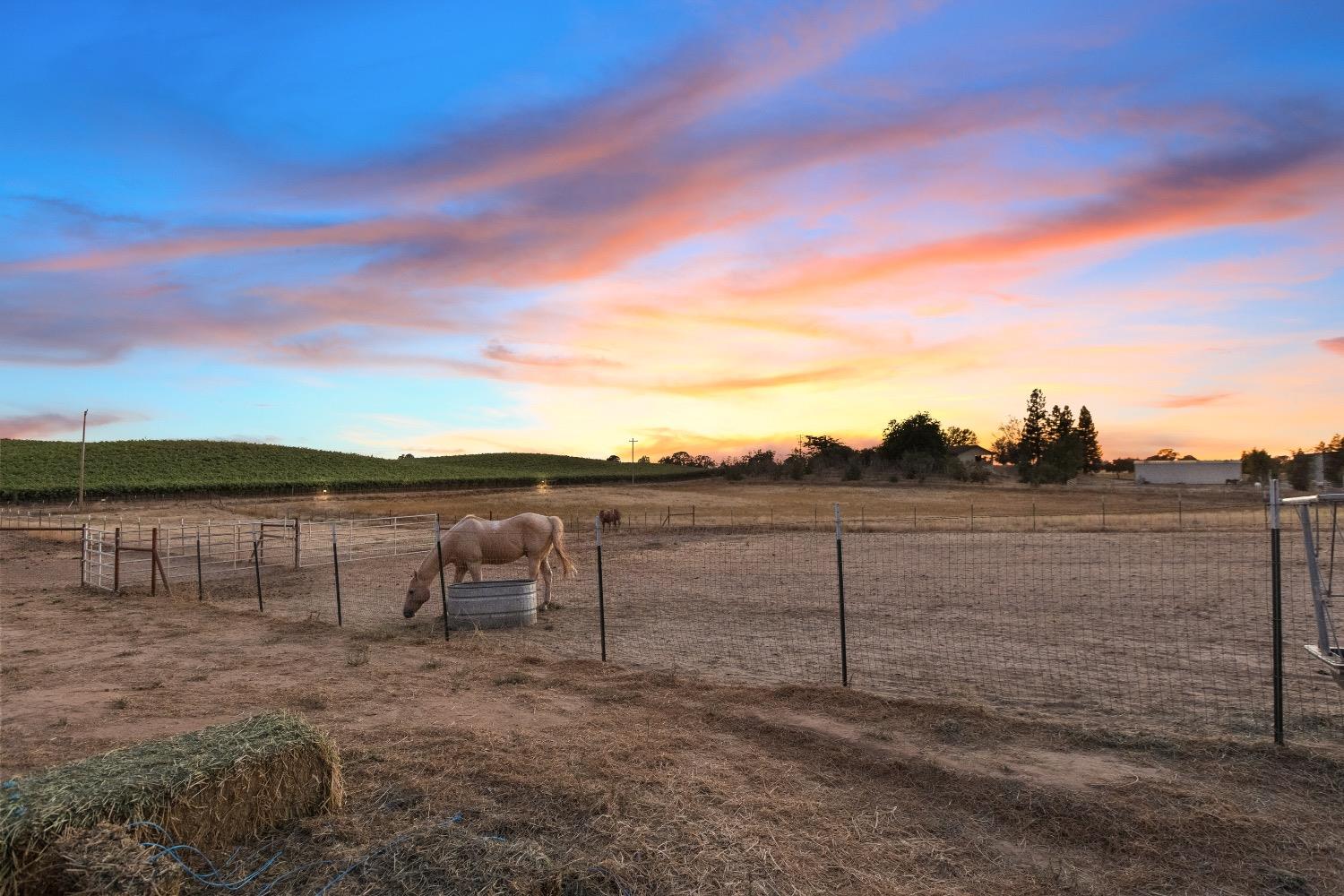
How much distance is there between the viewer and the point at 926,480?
238 feet

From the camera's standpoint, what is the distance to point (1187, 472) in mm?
74812

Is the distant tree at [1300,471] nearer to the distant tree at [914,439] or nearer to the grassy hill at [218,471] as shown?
the distant tree at [914,439]

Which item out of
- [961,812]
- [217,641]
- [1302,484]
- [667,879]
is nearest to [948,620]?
[961,812]

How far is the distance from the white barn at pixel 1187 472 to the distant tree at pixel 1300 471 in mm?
4817

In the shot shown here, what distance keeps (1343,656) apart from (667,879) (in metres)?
4.67

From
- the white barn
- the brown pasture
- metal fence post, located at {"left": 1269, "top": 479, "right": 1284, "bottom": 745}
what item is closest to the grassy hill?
the white barn

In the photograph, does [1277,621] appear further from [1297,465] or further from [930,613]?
[1297,465]

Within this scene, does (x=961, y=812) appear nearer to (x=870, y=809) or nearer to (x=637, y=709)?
(x=870, y=809)

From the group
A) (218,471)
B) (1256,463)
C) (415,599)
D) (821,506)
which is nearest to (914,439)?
(1256,463)

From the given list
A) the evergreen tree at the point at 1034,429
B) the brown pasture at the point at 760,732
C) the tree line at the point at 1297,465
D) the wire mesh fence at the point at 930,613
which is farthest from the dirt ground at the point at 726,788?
the evergreen tree at the point at 1034,429

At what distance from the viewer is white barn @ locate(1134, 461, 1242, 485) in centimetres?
7425

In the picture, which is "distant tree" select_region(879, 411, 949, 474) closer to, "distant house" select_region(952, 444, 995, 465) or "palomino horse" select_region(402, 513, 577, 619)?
"distant house" select_region(952, 444, 995, 465)

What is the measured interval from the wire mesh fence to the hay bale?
15.3ft

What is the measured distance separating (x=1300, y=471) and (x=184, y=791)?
7613 cm
